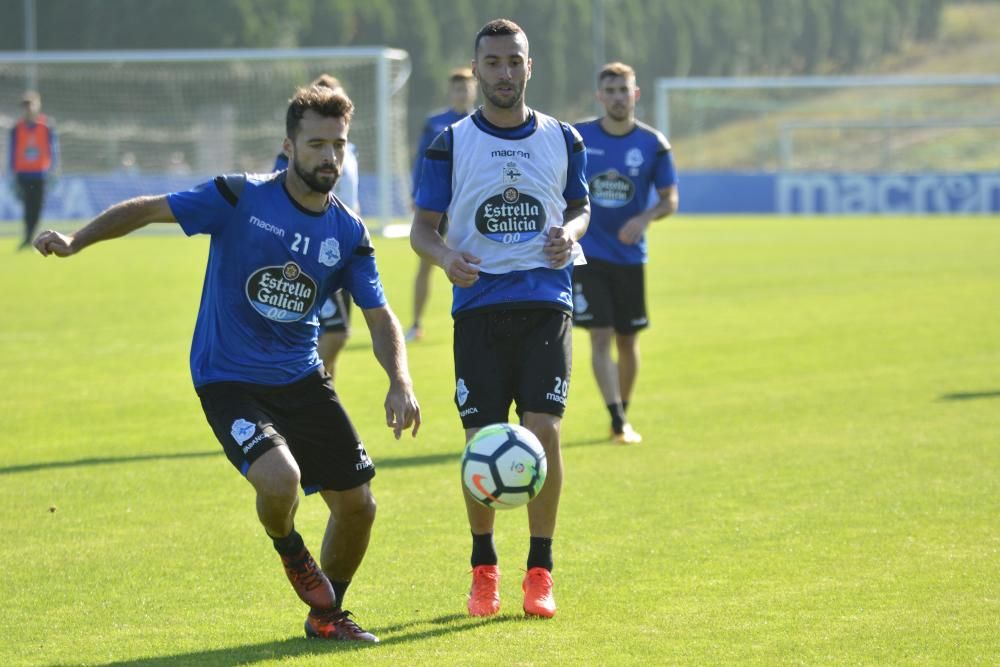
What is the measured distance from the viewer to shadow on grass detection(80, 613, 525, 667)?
5398mm

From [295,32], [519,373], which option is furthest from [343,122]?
[295,32]

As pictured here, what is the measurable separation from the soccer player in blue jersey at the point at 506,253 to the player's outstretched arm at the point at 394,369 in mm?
466

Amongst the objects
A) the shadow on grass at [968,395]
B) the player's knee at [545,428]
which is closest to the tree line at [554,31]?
the shadow on grass at [968,395]

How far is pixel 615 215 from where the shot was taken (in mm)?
10508

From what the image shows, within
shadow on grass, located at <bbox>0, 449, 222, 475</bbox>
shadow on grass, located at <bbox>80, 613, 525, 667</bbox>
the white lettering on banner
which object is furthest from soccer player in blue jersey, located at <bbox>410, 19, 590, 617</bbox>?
the white lettering on banner

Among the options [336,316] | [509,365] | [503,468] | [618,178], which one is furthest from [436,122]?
[503,468]

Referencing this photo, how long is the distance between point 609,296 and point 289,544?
518cm

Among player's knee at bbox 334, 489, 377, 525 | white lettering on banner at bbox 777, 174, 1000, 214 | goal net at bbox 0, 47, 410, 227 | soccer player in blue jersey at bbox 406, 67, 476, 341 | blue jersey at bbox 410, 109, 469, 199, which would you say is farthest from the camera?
white lettering on banner at bbox 777, 174, 1000, 214

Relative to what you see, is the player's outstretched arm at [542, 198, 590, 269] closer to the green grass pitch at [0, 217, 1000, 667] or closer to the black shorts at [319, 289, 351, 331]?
the green grass pitch at [0, 217, 1000, 667]

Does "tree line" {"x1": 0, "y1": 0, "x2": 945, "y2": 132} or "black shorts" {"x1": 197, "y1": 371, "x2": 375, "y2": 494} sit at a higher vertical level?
"tree line" {"x1": 0, "y1": 0, "x2": 945, "y2": 132}

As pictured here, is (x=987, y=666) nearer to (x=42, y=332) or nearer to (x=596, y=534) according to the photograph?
(x=596, y=534)

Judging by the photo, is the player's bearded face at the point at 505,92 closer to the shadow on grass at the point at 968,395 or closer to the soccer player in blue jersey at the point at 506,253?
the soccer player in blue jersey at the point at 506,253

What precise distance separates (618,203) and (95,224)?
5.63 m

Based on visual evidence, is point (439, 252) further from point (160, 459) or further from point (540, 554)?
point (160, 459)
